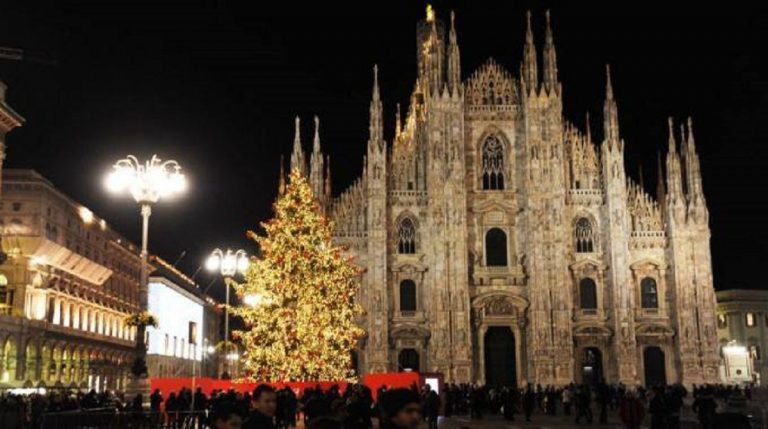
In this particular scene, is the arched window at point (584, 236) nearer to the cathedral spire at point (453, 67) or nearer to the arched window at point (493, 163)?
the arched window at point (493, 163)

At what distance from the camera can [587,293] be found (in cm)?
5194

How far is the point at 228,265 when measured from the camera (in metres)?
32.6

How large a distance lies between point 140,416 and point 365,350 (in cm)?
3250

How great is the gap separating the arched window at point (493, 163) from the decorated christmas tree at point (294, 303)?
22.5 metres

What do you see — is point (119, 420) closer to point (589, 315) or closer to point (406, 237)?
point (406, 237)

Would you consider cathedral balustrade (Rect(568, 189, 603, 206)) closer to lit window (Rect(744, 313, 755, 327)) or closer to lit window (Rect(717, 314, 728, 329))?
lit window (Rect(717, 314, 728, 329))

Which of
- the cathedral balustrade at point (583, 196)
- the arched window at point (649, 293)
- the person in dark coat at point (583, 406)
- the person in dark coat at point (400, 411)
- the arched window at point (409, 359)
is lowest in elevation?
the person in dark coat at point (583, 406)

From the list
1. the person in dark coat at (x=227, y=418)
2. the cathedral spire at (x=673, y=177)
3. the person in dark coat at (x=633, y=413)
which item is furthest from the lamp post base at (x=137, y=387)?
the cathedral spire at (x=673, y=177)

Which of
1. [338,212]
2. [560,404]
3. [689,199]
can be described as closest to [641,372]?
[560,404]

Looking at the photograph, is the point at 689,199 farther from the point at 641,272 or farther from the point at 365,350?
the point at 365,350

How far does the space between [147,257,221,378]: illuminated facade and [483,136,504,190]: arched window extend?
2549 cm

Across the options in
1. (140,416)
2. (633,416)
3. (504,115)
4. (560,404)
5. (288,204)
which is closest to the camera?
(140,416)

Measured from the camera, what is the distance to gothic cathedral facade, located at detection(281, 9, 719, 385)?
49938 millimetres

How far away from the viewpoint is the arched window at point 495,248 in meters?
52.6
